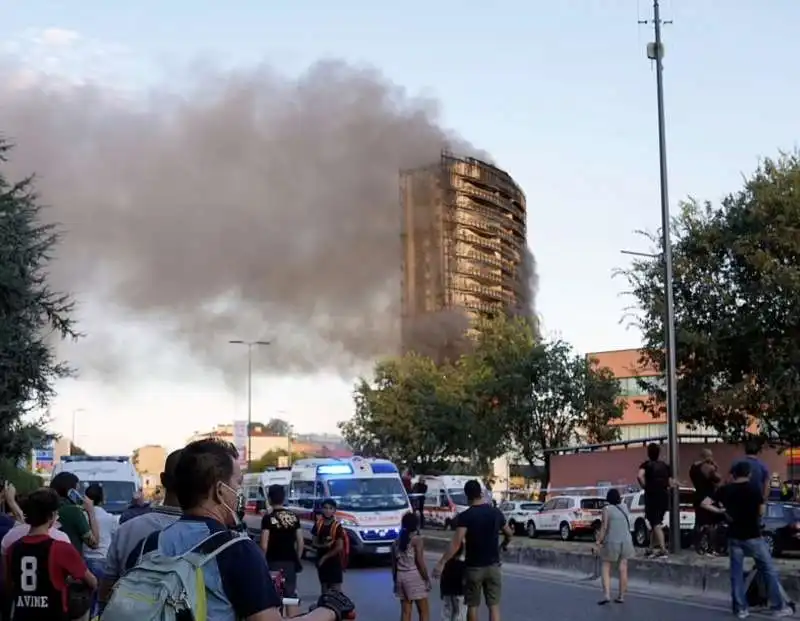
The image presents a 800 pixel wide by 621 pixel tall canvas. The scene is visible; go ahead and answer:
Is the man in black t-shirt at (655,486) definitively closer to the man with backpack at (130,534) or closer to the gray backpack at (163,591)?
the man with backpack at (130,534)

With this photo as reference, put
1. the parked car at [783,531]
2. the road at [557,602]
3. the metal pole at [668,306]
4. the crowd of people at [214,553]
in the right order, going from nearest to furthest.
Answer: the crowd of people at [214,553], the road at [557,602], the metal pole at [668,306], the parked car at [783,531]

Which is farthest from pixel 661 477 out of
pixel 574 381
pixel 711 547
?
pixel 574 381

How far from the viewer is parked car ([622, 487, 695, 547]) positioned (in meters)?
26.4

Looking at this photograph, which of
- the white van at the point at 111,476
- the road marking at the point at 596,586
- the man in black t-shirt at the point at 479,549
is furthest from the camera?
the white van at the point at 111,476

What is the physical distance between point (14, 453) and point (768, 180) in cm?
2263

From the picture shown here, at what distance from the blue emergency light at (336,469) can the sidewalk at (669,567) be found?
5.07m

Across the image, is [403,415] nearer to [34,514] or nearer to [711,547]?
[711,547]

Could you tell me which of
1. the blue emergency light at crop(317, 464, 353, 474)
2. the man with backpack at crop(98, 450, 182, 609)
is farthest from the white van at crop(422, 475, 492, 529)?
the man with backpack at crop(98, 450, 182, 609)

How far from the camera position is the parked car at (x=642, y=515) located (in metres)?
26.4

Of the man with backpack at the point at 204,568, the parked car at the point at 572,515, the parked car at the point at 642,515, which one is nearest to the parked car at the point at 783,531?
the parked car at the point at 642,515

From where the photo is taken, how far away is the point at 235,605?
9.94ft

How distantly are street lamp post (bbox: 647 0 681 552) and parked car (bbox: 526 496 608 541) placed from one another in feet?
43.9

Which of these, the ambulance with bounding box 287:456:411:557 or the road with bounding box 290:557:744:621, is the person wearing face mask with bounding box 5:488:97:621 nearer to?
the road with bounding box 290:557:744:621

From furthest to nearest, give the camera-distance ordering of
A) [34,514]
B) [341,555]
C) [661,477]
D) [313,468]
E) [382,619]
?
[313,468]
[661,477]
[382,619]
[341,555]
[34,514]
